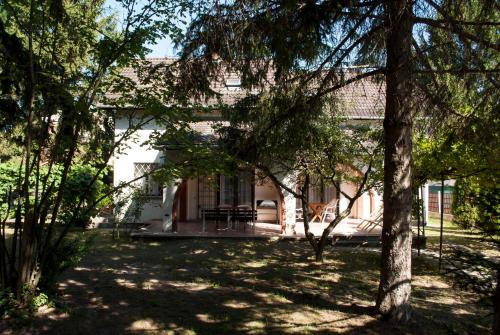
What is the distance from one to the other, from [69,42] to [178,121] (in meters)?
2.50

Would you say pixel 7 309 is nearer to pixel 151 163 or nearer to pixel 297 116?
pixel 297 116

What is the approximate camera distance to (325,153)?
991 centimetres

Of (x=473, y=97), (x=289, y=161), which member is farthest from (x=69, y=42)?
(x=473, y=97)

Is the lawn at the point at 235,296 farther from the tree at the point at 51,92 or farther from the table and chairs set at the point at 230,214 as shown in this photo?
the table and chairs set at the point at 230,214

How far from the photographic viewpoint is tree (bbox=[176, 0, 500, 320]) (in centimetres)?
567

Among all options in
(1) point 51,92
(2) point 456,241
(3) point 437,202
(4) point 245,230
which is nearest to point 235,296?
(1) point 51,92

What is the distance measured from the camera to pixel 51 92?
225 inches

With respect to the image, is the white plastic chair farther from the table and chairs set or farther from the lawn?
the lawn

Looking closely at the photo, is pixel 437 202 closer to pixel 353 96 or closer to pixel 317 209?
pixel 317 209

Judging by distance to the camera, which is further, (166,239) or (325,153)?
(166,239)

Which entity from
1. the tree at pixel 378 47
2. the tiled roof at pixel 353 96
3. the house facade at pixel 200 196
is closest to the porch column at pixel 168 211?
the house facade at pixel 200 196

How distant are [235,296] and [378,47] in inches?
193

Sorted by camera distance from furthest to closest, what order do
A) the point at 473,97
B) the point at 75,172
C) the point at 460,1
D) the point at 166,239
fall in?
1. the point at 75,172
2. the point at 166,239
3. the point at 473,97
4. the point at 460,1

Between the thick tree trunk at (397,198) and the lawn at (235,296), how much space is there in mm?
408
